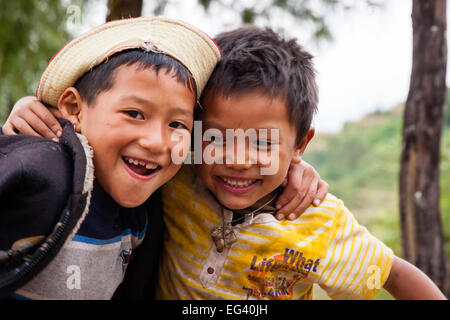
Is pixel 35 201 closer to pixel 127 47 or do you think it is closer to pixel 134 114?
pixel 134 114

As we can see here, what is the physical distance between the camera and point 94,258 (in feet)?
3.90

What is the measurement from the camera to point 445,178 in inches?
273

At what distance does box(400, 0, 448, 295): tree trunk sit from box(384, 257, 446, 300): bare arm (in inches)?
58.7

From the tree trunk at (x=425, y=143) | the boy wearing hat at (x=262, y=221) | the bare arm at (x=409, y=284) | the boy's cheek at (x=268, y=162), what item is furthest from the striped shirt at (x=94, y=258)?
the tree trunk at (x=425, y=143)

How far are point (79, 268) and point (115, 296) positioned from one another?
42cm

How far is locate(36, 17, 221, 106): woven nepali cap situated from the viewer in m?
1.21

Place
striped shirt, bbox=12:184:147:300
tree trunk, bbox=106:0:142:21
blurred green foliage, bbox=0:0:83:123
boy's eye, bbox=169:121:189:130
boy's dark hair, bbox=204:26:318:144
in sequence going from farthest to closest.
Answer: blurred green foliage, bbox=0:0:83:123 < tree trunk, bbox=106:0:142:21 < boy's dark hair, bbox=204:26:318:144 < boy's eye, bbox=169:121:189:130 < striped shirt, bbox=12:184:147:300

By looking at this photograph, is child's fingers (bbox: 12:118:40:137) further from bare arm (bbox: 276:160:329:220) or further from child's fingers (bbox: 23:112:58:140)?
bare arm (bbox: 276:160:329:220)

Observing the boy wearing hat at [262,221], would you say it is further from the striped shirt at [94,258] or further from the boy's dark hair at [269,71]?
the striped shirt at [94,258]

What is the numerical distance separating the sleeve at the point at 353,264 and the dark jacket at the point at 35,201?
2.95ft

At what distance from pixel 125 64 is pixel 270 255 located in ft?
2.72

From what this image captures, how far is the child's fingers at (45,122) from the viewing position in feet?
4.03

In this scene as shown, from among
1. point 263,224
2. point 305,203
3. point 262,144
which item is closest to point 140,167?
point 262,144

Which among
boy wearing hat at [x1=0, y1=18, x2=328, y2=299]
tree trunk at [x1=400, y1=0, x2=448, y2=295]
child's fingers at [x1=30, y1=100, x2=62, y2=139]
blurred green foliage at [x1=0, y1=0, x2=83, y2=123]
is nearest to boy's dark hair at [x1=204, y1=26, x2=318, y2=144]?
boy wearing hat at [x1=0, y1=18, x2=328, y2=299]
